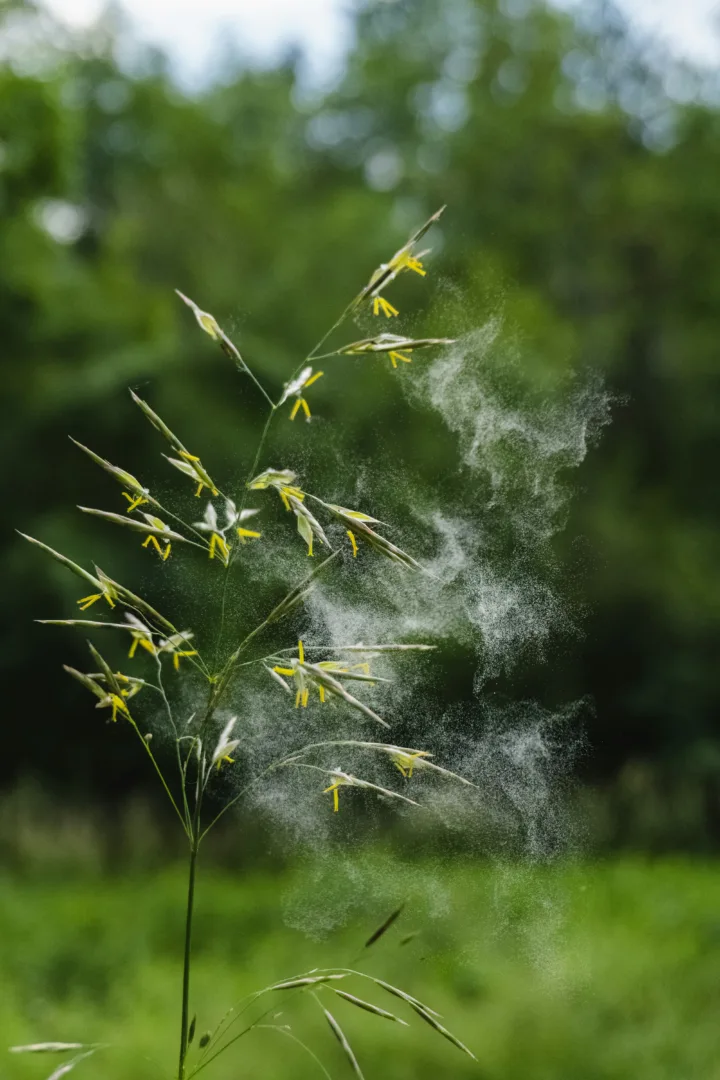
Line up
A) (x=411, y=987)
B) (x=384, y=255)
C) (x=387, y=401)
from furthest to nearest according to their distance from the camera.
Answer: (x=384, y=255) → (x=387, y=401) → (x=411, y=987)

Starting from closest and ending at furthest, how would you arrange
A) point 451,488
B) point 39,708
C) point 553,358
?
point 451,488
point 553,358
point 39,708

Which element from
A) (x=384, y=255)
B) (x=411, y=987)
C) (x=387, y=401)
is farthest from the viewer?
(x=384, y=255)

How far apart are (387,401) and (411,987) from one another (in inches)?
94.0

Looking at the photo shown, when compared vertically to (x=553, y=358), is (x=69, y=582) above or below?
below

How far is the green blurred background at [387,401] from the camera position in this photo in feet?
12.5

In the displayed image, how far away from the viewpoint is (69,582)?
589 cm

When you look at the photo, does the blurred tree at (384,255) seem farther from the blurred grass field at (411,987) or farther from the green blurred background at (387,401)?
the blurred grass field at (411,987)

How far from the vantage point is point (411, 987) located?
3.73 metres

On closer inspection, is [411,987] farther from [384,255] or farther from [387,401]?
[384,255]

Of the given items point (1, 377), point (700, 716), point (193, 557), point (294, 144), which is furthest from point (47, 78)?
point (700, 716)

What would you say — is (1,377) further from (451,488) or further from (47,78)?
(451,488)

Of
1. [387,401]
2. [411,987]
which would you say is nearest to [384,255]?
[387,401]

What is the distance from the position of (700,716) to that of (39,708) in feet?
12.2

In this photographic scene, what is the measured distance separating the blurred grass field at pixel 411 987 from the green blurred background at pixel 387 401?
17 mm
